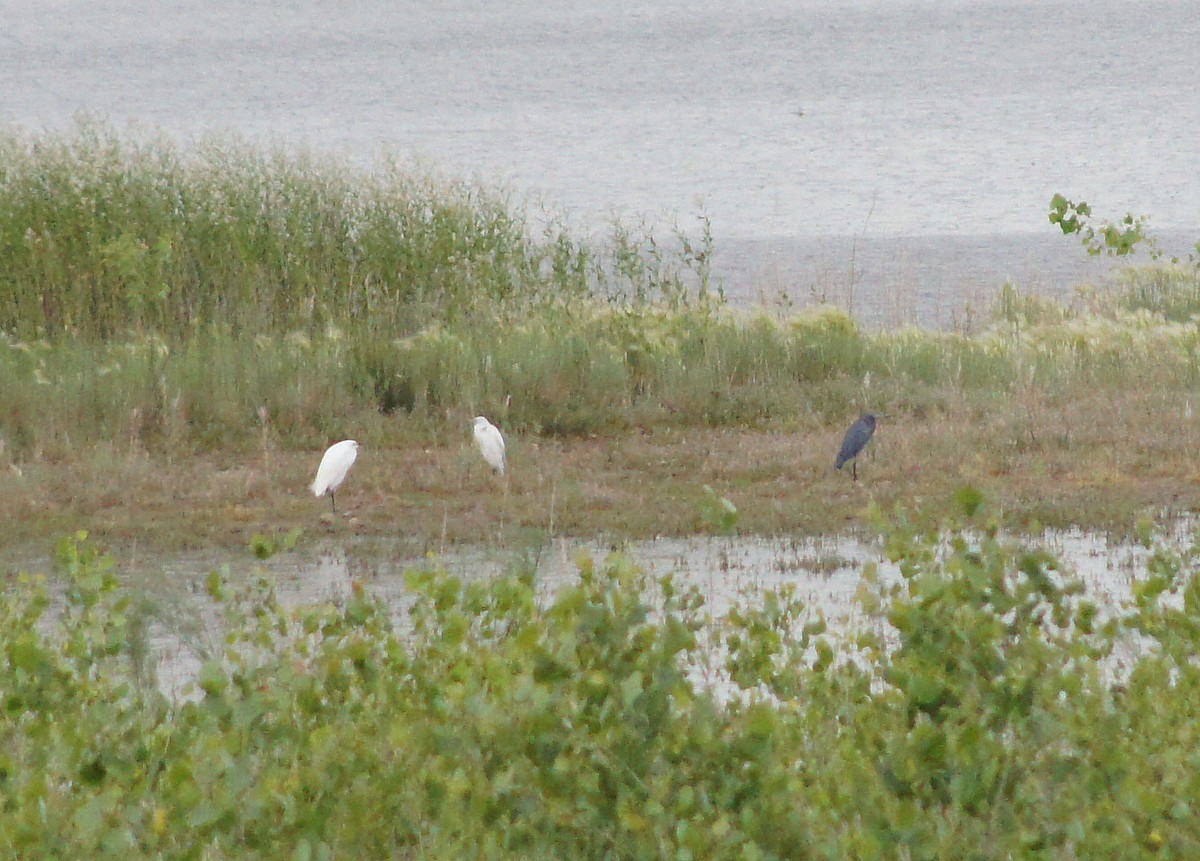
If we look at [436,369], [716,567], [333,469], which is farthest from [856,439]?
[436,369]

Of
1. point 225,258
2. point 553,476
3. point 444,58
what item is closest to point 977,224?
point 225,258

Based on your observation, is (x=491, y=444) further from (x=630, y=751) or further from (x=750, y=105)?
(x=750, y=105)

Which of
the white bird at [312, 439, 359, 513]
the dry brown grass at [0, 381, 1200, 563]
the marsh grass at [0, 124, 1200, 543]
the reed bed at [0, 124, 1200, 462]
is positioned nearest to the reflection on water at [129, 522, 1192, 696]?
the dry brown grass at [0, 381, 1200, 563]

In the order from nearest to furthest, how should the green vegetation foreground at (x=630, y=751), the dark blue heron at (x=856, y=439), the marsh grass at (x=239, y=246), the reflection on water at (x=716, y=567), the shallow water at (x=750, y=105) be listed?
1. the green vegetation foreground at (x=630, y=751)
2. the reflection on water at (x=716, y=567)
3. the dark blue heron at (x=856, y=439)
4. the marsh grass at (x=239, y=246)
5. the shallow water at (x=750, y=105)

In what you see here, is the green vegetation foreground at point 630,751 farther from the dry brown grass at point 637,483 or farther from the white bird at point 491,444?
the white bird at point 491,444

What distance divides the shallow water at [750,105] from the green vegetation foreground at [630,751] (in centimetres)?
1466

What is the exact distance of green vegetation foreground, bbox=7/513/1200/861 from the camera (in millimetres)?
3121

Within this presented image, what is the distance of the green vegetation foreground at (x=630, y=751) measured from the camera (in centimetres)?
312

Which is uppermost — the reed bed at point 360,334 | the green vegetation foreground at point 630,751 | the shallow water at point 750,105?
the green vegetation foreground at point 630,751

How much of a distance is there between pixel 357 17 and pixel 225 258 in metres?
68.8

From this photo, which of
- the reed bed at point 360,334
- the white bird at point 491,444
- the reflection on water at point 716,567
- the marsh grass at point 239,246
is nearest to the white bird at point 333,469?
the reflection on water at point 716,567

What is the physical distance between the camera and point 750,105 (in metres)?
57.2

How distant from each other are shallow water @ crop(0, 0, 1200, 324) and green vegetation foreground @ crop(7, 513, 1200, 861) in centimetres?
1466

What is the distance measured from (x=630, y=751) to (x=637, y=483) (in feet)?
19.5
